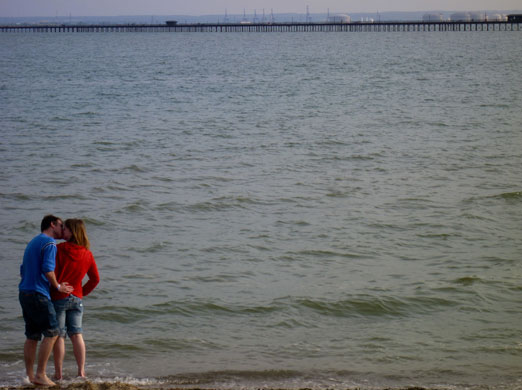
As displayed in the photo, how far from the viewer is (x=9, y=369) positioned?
754 centimetres

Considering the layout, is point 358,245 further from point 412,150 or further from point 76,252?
point 412,150

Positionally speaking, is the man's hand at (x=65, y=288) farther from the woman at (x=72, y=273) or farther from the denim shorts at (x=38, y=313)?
the denim shorts at (x=38, y=313)

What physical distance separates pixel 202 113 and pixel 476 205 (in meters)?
19.9

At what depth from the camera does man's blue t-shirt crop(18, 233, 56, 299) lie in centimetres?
631

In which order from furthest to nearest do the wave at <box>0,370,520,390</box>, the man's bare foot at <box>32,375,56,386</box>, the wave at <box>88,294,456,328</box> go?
1. the wave at <box>88,294,456,328</box>
2. the wave at <box>0,370,520,390</box>
3. the man's bare foot at <box>32,375,56,386</box>

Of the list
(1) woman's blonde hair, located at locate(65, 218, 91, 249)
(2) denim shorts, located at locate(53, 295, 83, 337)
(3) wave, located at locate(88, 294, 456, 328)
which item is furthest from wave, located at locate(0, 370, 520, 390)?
(3) wave, located at locate(88, 294, 456, 328)

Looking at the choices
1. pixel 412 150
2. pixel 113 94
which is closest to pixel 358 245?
pixel 412 150

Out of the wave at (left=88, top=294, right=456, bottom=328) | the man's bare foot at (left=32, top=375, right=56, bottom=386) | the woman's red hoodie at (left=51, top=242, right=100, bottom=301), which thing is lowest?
the wave at (left=88, top=294, right=456, bottom=328)

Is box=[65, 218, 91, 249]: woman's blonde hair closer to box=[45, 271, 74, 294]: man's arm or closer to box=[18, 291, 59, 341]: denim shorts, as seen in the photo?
box=[45, 271, 74, 294]: man's arm

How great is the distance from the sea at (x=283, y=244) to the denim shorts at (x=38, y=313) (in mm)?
732

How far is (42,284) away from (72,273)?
0.89 ft

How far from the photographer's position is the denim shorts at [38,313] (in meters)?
6.48

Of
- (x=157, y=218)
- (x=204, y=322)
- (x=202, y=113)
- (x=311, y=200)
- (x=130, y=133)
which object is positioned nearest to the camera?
(x=204, y=322)

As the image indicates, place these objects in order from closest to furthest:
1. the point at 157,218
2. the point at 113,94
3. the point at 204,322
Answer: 1. the point at 204,322
2. the point at 157,218
3. the point at 113,94
